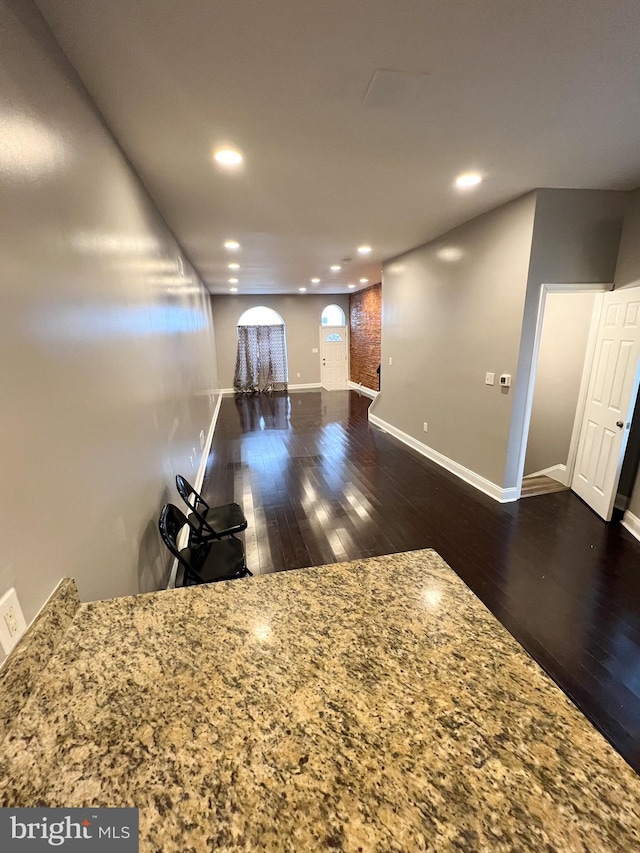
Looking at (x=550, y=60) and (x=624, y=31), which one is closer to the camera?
(x=624, y=31)

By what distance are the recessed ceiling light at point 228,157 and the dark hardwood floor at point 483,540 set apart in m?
2.72

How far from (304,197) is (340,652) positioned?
3.11 metres

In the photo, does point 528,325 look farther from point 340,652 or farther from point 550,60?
point 340,652

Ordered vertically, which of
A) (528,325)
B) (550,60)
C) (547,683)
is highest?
(550,60)

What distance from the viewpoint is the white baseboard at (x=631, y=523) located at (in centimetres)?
286

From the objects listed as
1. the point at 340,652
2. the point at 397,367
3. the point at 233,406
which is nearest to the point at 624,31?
the point at 340,652

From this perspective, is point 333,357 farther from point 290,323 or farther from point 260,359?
point 260,359

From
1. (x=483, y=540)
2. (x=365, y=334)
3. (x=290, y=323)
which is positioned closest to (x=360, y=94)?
(x=483, y=540)

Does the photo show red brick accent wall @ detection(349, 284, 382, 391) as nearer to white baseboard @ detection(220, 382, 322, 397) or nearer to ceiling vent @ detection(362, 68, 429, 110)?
white baseboard @ detection(220, 382, 322, 397)

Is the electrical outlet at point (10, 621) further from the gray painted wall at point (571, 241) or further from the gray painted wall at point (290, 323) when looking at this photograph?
the gray painted wall at point (290, 323)

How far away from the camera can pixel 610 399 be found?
3.03 meters

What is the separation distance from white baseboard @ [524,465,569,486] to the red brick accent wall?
4.79 m

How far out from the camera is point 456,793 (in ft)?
1.93

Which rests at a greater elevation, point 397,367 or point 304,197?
point 304,197
